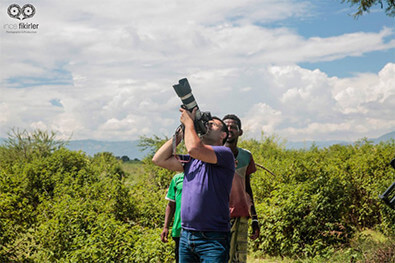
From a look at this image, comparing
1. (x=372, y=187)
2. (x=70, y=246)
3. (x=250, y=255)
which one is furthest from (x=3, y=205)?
(x=372, y=187)

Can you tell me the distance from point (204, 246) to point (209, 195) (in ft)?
1.22

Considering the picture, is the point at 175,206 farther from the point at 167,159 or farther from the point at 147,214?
the point at 147,214

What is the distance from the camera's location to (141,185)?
30.7 ft

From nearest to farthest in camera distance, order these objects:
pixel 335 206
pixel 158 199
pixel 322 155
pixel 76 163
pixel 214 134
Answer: pixel 214 134 < pixel 335 206 < pixel 158 199 < pixel 76 163 < pixel 322 155

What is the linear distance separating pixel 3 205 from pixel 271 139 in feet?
56.9

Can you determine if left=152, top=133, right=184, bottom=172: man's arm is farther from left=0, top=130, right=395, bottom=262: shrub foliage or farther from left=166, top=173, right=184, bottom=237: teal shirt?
left=0, top=130, right=395, bottom=262: shrub foliage

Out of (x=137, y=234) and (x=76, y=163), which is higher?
(x=76, y=163)

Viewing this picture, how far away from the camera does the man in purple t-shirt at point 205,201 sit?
11.0 feet

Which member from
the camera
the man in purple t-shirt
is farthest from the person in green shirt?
the camera

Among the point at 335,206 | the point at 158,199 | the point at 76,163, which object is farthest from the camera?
the point at 76,163

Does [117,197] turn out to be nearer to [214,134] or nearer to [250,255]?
[250,255]

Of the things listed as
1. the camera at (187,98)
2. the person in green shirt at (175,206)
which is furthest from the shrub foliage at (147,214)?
the camera at (187,98)

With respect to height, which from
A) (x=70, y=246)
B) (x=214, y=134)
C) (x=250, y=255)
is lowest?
(x=250, y=255)

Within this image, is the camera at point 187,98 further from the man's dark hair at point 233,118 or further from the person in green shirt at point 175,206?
the person in green shirt at point 175,206
